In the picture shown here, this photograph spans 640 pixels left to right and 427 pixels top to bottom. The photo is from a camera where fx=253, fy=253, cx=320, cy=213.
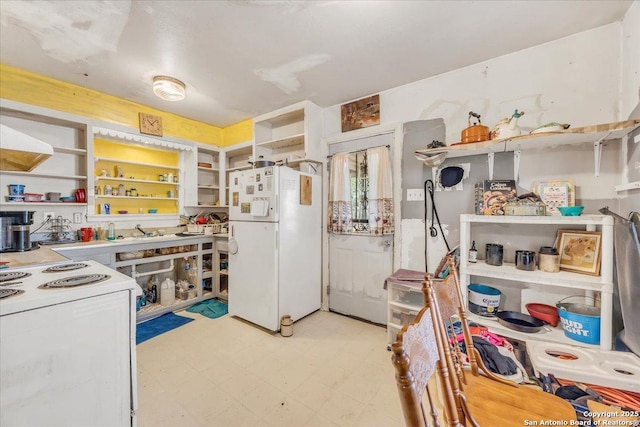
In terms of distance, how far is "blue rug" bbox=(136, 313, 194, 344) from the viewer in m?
2.51

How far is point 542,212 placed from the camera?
5.63 ft

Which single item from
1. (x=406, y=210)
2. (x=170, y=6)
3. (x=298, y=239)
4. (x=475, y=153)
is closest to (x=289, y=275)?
(x=298, y=239)

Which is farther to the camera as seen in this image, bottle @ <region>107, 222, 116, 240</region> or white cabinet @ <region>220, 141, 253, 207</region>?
white cabinet @ <region>220, 141, 253, 207</region>

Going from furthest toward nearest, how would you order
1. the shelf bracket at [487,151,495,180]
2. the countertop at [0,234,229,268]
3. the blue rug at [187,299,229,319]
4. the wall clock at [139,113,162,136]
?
Result: the wall clock at [139,113,162,136] < the blue rug at [187,299,229,319] < the shelf bracket at [487,151,495,180] < the countertop at [0,234,229,268]

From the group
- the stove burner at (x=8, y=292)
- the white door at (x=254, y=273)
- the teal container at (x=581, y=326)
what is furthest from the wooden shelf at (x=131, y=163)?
the teal container at (x=581, y=326)

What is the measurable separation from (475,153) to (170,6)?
8.06 ft

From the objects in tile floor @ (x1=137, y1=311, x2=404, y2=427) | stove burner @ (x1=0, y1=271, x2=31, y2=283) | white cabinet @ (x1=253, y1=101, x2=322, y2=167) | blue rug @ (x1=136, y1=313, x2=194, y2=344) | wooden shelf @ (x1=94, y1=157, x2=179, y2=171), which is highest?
white cabinet @ (x1=253, y1=101, x2=322, y2=167)

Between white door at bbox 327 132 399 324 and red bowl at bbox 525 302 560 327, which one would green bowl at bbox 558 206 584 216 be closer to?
red bowl at bbox 525 302 560 327

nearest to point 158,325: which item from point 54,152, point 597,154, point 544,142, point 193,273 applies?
point 193,273

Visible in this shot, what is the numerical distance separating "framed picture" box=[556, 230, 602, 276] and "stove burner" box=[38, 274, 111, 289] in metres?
2.74

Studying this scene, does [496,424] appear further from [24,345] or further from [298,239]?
[298,239]

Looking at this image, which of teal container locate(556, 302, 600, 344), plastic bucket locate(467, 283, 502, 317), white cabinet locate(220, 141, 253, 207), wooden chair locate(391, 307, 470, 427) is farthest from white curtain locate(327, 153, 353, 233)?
wooden chair locate(391, 307, 470, 427)

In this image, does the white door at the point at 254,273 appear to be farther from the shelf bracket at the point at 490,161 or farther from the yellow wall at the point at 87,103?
the shelf bracket at the point at 490,161

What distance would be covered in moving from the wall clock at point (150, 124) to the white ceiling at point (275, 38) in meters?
0.54
